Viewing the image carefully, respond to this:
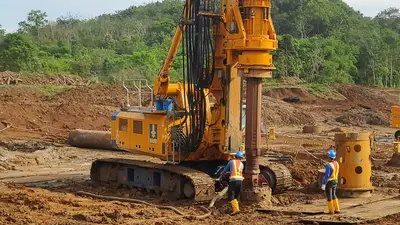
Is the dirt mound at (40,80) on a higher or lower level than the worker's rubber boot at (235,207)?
higher

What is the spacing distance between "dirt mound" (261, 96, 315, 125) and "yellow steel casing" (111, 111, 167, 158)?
23064 millimetres

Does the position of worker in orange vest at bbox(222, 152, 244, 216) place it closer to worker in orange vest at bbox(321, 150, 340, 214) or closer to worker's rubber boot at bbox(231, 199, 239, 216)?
worker's rubber boot at bbox(231, 199, 239, 216)

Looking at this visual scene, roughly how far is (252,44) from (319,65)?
5144 cm

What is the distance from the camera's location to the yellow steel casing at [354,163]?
16297mm

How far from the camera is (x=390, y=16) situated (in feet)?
331

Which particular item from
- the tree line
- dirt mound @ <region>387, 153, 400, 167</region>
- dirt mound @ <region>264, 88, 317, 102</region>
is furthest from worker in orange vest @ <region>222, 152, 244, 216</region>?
dirt mound @ <region>264, 88, 317, 102</region>

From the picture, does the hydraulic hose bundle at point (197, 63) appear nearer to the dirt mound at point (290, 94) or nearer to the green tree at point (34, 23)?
the dirt mound at point (290, 94)

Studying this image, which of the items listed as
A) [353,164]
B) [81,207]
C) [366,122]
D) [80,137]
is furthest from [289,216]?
[366,122]

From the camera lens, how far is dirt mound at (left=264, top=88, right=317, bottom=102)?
164 feet

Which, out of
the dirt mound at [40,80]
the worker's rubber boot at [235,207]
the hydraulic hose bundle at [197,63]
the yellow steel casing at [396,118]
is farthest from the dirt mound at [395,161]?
the dirt mound at [40,80]

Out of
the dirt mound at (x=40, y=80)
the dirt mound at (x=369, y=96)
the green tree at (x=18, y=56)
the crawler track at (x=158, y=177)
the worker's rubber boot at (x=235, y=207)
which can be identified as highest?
the green tree at (x=18, y=56)

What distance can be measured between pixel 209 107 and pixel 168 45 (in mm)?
47636

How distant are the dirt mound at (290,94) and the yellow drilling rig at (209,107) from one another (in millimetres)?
32685

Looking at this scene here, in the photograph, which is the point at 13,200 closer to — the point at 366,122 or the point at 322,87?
the point at 366,122
